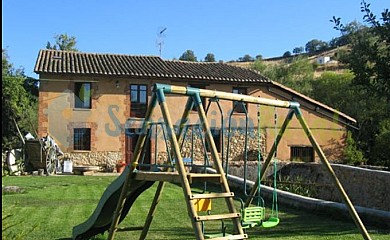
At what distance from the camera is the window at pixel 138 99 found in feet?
90.1

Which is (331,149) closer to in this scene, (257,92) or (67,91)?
(257,92)

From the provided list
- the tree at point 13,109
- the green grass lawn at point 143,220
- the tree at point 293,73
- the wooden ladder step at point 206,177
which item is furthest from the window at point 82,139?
the tree at point 293,73

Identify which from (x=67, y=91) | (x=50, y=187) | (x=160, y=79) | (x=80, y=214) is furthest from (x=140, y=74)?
(x=80, y=214)

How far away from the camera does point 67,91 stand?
26312 mm

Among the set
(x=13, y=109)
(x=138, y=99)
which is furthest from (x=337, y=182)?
(x=13, y=109)

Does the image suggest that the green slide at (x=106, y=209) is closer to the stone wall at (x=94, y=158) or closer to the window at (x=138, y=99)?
the stone wall at (x=94, y=158)

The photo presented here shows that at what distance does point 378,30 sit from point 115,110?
A: 766 inches

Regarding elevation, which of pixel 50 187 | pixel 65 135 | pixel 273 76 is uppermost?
pixel 273 76

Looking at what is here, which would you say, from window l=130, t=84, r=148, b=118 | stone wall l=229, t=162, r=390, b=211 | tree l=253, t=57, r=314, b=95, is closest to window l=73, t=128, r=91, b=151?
window l=130, t=84, r=148, b=118

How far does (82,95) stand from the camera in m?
26.8

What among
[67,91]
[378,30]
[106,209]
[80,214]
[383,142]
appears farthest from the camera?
[67,91]

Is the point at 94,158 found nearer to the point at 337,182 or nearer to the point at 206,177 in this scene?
the point at 337,182

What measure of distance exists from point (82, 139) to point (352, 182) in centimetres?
1676

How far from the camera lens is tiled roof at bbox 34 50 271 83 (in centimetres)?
2667
